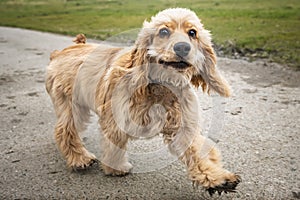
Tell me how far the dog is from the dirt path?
336mm

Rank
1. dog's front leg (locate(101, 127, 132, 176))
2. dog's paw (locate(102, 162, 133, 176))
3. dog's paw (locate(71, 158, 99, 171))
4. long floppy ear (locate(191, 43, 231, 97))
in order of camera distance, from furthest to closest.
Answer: dog's paw (locate(71, 158, 99, 171)) → dog's paw (locate(102, 162, 133, 176)) → dog's front leg (locate(101, 127, 132, 176)) → long floppy ear (locate(191, 43, 231, 97))

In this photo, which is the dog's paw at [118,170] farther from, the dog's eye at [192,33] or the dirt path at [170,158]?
the dog's eye at [192,33]

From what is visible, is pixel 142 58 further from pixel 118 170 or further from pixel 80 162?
pixel 80 162

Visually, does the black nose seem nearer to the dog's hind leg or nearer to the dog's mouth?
the dog's mouth

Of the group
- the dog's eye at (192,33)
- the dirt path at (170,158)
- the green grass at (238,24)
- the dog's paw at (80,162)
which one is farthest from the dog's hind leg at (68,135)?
the green grass at (238,24)

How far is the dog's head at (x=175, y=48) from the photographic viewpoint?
292 cm

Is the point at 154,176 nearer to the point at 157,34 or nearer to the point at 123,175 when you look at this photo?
the point at 123,175

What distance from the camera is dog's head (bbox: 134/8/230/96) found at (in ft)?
9.58

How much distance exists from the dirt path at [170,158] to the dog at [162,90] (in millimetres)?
336

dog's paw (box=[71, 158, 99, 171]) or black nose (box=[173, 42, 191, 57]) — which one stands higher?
black nose (box=[173, 42, 191, 57])

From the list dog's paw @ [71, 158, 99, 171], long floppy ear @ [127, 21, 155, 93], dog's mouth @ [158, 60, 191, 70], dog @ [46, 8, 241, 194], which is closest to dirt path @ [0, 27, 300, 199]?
dog's paw @ [71, 158, 99, 171]

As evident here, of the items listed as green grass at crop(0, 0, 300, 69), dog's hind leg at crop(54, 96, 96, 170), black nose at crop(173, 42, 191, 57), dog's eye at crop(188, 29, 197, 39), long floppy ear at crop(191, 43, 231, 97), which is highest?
dog's eye at crop(188, 29, 197, 39)

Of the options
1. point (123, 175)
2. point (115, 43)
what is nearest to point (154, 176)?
point (123, 175)

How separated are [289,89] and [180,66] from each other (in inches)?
156
